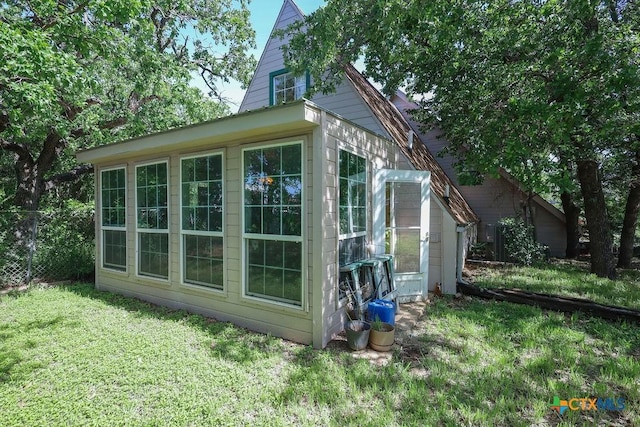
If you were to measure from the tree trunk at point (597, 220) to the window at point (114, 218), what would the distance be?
992 cm

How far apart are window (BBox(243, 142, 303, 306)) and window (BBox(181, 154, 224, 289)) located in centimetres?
56

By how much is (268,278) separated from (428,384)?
2203mm

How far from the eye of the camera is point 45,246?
6891 millimetres

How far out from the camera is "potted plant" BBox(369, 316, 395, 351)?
11.6 ft

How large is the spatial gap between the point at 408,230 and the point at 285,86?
4.74 meters

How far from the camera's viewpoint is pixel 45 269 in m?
6.86

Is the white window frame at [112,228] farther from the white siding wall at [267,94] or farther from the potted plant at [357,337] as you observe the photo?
the potted plant at [357,337]

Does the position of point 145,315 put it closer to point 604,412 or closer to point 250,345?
point 250,345

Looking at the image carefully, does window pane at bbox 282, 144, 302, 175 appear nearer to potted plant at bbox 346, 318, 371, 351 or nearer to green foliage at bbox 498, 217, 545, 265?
potted plant at bbox 346, 318, 371, 351

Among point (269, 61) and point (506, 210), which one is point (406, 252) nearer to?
point (269, 61)

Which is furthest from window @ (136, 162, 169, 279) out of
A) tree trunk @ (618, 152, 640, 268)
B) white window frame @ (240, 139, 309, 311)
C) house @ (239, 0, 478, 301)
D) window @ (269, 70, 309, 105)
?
tree trunk @ (618, 152, 640, 268)

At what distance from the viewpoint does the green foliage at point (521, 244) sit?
859 cm

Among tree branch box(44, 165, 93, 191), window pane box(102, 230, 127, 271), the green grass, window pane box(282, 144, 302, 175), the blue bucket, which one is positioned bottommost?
the green grass

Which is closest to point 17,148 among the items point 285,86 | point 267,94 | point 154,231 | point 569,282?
point 154,231
